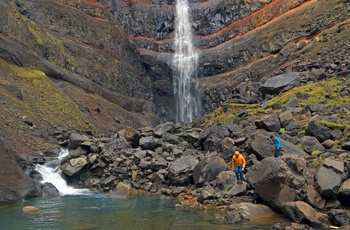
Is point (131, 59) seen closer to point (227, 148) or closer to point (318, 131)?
point (227, 148)

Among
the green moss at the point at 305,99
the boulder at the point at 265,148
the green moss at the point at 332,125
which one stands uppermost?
the green moss at the point at 305,99

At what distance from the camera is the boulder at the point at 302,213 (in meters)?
11.3

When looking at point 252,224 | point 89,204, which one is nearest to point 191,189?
point 89,204

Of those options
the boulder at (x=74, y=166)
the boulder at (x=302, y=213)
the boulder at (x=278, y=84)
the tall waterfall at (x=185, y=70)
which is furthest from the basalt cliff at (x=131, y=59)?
the boulder at (x=302, y=213)

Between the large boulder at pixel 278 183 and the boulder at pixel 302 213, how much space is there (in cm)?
59

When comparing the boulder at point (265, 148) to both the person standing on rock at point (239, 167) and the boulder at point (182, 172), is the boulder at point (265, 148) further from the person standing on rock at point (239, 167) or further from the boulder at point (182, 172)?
the boulder at point (182, 172)

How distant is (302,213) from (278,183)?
178 centimetres

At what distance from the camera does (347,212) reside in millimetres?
11586

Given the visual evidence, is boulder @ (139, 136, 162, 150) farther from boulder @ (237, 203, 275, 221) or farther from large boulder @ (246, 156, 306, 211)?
boulder @ (237, 203, 275, 221)

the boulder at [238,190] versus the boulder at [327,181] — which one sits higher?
the boulder at [327,181]

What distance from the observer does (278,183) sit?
13219mm

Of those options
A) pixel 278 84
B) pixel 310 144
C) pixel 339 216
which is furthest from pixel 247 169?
pixel 278 84

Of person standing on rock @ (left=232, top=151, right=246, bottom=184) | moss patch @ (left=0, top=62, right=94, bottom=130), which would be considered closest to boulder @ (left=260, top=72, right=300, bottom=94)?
person standing on rock @ (left=232, top=151, right=246, bottom=184)

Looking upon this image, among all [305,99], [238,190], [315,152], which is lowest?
[238,190]
